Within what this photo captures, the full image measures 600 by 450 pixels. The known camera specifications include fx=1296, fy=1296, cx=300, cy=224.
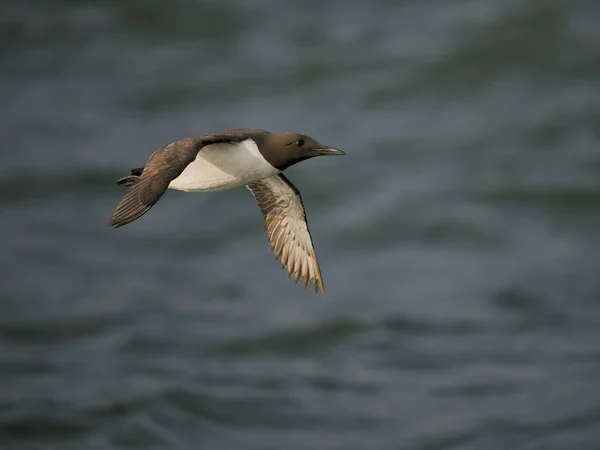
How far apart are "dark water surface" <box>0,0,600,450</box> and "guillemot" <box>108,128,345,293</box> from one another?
8.97 m

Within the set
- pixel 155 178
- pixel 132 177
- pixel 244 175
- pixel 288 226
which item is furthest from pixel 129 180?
pixel 288 226

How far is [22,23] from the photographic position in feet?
124

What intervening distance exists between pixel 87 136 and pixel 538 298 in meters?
12.2

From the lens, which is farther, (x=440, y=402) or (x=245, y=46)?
(x=245, y=46)

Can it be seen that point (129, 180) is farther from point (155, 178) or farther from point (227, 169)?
point (155, 178)

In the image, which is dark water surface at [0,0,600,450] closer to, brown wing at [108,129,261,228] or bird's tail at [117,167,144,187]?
bird's tail at [117,167,144,187]

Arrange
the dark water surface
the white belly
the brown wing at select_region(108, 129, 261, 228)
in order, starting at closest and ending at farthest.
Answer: the brown wing at select_region(108, 129, 261, 228)
the white belly
the dark water surface

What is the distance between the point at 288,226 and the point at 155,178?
327cm

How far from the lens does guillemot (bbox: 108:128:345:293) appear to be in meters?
11.2

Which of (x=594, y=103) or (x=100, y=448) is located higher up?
(x=594, y=103)

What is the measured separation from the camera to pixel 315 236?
28.1 metres

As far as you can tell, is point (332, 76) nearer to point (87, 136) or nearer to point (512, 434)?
point (87, 136)

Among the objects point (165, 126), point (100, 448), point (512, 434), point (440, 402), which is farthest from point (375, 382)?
point (165, 126)

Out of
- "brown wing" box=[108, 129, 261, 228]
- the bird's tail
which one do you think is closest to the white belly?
the bird's tail
